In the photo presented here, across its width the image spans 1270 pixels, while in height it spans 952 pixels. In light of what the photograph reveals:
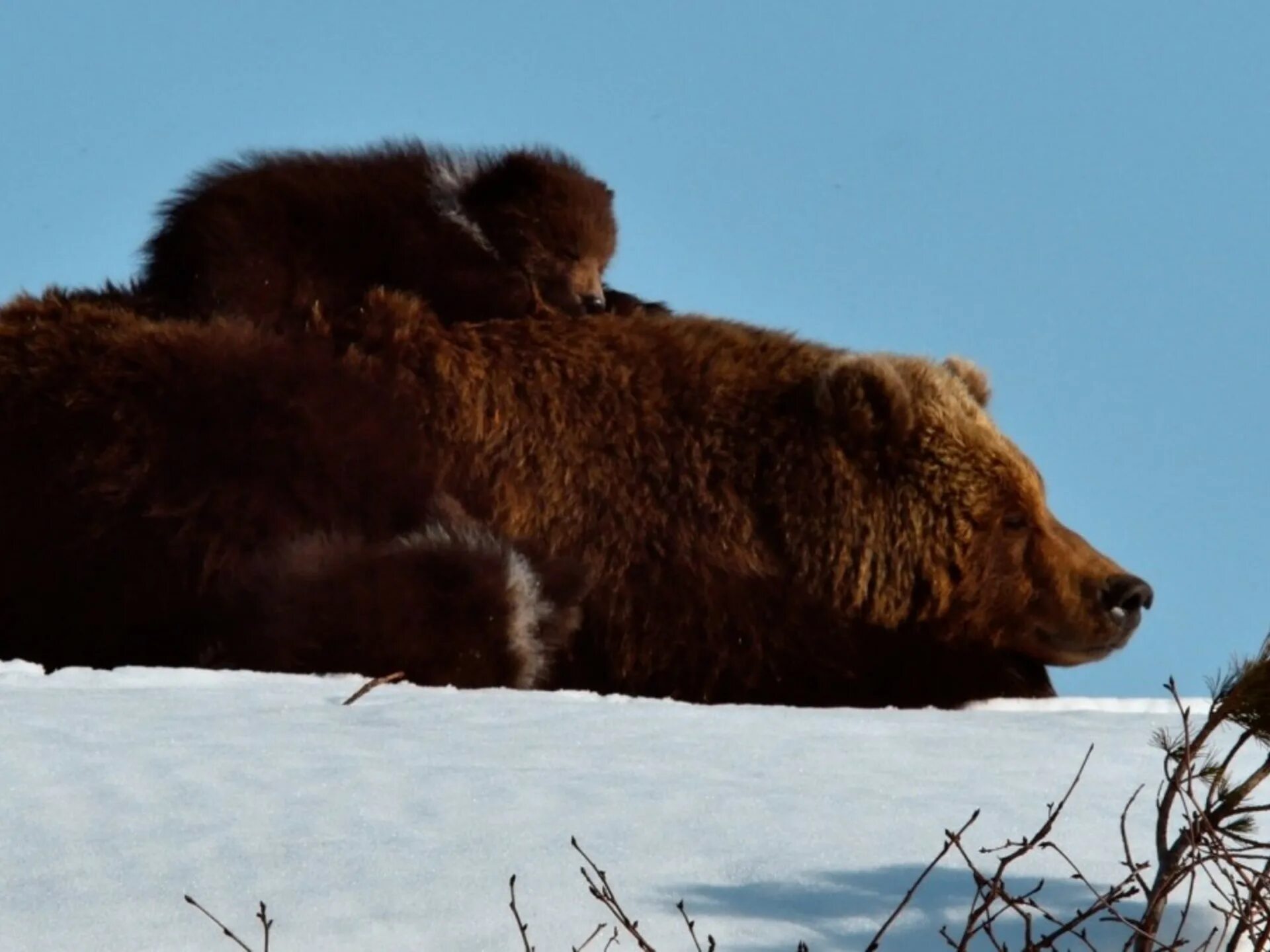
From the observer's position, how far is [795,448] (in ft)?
21.9

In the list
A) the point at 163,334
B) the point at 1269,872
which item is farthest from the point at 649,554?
the point at 1269,872

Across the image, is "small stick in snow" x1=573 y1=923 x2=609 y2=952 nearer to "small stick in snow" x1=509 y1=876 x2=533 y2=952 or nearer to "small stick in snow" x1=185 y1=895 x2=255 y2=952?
"small stick in snow" x1=509 y1=876 x2=533 y2=952

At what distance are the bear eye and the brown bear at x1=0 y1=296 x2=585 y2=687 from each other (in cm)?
152

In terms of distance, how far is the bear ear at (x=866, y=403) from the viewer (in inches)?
264

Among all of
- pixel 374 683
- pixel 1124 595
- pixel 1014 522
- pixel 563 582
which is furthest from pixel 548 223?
pixel 374 683

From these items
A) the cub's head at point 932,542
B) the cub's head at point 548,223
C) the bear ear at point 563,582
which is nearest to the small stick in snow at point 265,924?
the bear ear at point 563,582

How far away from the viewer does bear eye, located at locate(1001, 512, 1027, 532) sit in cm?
676

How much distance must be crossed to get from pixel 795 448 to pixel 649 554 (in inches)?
24.7

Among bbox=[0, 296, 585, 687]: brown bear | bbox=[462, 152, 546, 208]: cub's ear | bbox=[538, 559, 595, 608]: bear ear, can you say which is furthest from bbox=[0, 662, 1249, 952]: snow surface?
bbox=[462, 152, 546, 208]: cub's ear

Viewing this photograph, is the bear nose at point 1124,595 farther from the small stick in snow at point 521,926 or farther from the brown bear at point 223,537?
the small stick in snow at point 521,926

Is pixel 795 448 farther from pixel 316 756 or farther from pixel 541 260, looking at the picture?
pixel 316 756

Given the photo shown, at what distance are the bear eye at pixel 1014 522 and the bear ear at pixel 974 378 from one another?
1.81ft

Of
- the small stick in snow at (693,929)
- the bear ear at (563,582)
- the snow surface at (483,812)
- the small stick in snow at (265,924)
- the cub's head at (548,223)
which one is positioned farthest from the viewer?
the cub's head at (548,223)

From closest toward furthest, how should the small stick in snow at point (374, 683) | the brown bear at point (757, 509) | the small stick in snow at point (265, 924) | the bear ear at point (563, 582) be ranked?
the small stick in snow at point (265, 924), the small stick in snow at point (374, 683), the bear ear at point (563, 582), the brown bear at point (757, 509)
